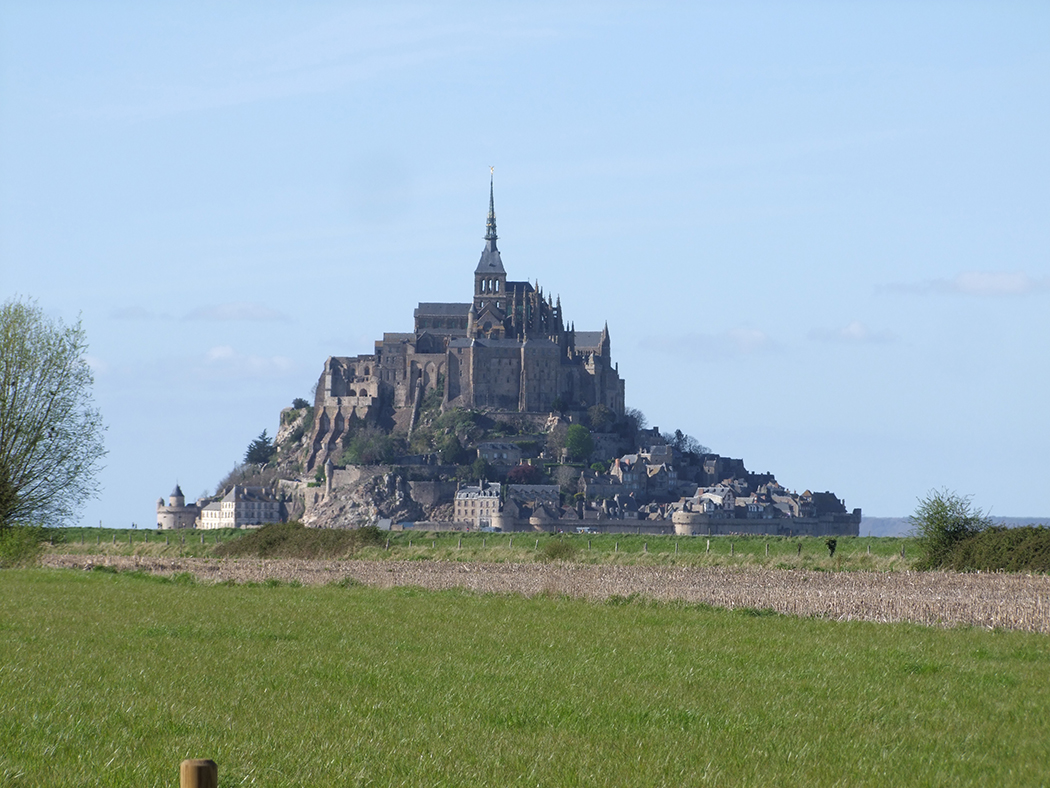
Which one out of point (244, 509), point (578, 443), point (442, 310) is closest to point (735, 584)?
point (578, 443)

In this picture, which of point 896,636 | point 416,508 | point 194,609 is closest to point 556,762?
point 896,636

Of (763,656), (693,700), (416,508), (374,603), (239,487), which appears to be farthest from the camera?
(239,487)

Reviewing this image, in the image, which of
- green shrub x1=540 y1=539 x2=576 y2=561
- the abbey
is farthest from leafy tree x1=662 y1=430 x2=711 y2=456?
green shrub x1=540 y1=539 x2=576 y2=561

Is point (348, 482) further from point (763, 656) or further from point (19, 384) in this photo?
point (763, 656)

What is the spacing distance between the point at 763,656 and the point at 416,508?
376 ft

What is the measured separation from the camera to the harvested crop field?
21.7 m

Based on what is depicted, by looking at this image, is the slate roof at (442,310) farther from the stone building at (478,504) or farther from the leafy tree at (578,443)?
the stone building at (478,504)

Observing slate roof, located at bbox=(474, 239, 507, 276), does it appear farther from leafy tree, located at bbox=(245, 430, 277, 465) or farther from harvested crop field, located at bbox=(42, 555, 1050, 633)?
harvested crop field, located at bbox=(42, 555, 1050, 633)

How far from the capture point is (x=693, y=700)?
12305mm

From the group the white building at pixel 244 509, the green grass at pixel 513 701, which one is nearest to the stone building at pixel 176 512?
the white building at pixel 244 509

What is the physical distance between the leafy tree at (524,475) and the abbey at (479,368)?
1133 centimetres

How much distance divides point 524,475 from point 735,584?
10031cm

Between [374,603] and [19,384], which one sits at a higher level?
[19,384]

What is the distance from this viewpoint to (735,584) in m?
29.9
